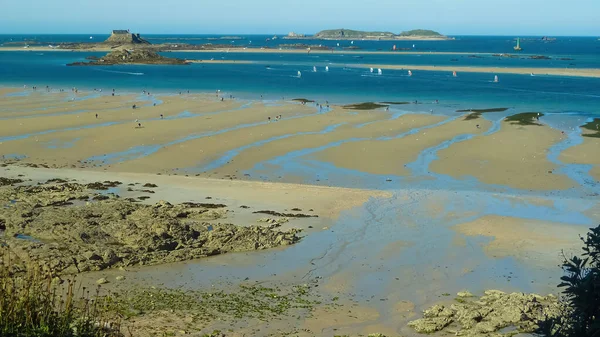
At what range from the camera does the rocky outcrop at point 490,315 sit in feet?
37.3

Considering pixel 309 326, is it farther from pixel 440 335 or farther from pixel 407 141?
pixel 407 141

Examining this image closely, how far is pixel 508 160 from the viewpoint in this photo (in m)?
29.0

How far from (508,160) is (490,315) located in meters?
18.3

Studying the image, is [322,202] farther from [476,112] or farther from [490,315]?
[476,112]

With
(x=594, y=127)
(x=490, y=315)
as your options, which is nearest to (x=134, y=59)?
(x=594, y=127)

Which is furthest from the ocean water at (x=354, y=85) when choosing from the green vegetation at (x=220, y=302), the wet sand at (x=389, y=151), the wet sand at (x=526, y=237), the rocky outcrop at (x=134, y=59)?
the green vegetation at (x=220, y=302)

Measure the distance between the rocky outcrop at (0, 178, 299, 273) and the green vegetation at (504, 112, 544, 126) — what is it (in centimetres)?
2830

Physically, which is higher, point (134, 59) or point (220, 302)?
point (134, 59)

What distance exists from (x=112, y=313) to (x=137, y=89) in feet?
178

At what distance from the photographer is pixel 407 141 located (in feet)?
112

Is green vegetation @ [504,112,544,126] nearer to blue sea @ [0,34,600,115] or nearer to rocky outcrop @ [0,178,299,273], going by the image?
blue sea @ [0,34,600,115]

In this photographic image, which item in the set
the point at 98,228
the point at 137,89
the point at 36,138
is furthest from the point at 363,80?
the point at 98,228

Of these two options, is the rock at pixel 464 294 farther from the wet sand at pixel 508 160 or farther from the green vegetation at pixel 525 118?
the green vegetation at pixel 525 118

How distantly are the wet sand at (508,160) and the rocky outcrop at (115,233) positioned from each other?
11.5m
